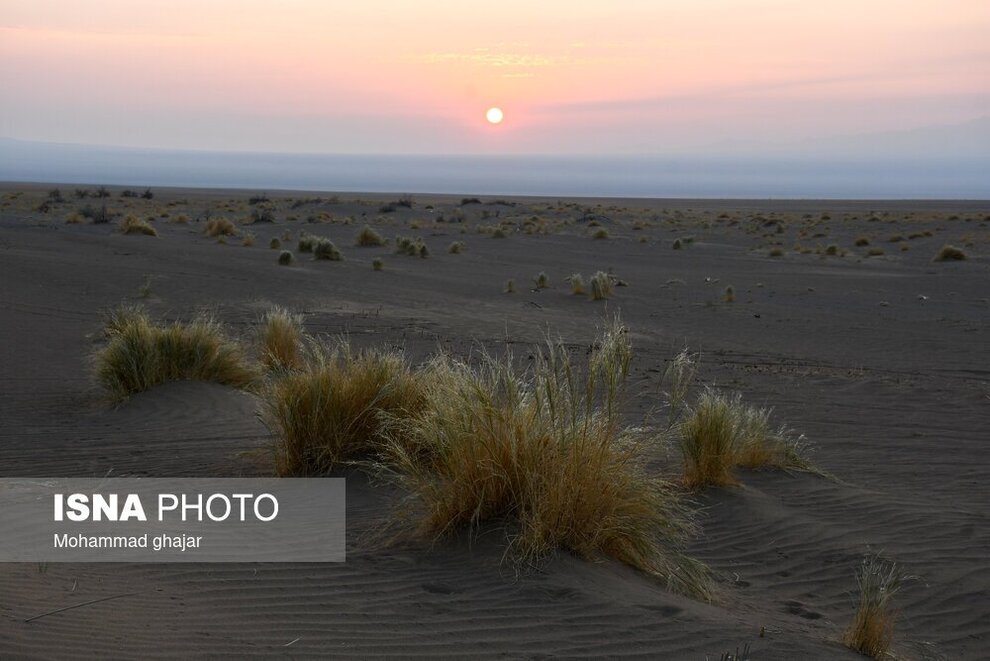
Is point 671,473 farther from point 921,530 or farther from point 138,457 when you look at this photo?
point 138,457

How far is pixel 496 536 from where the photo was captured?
574 centimetres

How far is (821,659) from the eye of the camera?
4711mm

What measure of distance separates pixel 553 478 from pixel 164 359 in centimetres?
615

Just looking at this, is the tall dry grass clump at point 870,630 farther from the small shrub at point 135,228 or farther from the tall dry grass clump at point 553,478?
the small shrub at point 135,228

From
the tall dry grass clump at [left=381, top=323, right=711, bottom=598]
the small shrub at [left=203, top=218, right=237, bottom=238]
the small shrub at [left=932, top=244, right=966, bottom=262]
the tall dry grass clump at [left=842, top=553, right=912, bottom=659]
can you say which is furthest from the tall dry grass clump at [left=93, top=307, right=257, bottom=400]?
the small shrub at [left=932, top=244, right=966, bottom=262]

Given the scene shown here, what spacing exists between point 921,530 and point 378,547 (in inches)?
156

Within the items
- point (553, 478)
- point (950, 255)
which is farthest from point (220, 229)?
point (553, 478)

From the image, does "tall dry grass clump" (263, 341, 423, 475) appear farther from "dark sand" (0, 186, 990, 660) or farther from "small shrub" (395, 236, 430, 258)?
"small shrub" (395, 236, 430, 258)

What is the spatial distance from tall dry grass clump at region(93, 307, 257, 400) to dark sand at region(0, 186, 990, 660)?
0.25m

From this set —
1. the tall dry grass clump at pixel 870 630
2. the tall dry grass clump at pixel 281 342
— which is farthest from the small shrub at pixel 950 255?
the tall dry grass clump at pixel 870 630

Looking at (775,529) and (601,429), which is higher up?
(601,429)

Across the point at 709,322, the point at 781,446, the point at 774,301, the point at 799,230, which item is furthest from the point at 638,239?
the point at 781,446

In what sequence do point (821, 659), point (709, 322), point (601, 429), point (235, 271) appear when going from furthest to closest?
point (235, 271), point (709, 322), point (601, 429), point (821, 659)

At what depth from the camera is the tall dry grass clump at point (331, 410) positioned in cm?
738
